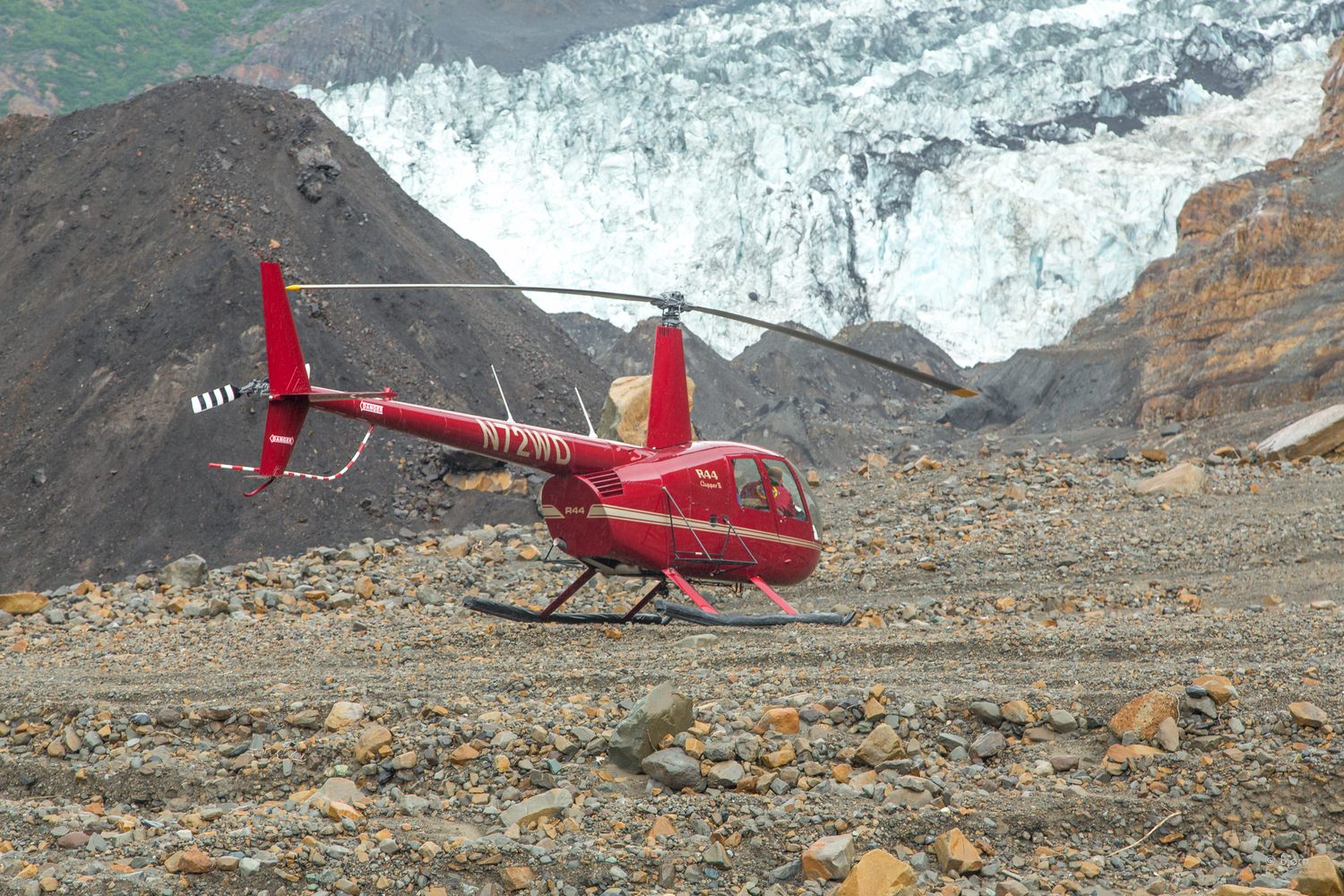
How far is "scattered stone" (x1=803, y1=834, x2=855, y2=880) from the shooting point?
383 centimetres

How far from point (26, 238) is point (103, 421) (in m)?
6.01

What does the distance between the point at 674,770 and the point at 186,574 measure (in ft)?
30.6

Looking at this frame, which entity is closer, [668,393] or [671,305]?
[671,305]

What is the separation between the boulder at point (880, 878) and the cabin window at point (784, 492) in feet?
17.5

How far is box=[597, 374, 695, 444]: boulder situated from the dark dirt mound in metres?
1.65

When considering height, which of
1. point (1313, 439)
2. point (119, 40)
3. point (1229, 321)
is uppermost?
point (119, 40)

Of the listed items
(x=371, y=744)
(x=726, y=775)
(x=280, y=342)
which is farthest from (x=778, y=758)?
(x=280, y=342)

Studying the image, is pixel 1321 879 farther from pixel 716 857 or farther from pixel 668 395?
pixel 668 395

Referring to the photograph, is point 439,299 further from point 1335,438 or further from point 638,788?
point 638,788

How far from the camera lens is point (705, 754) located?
190 inches

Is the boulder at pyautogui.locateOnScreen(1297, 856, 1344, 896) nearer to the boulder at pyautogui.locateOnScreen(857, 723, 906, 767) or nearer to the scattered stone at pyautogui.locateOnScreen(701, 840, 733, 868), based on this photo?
the boulder at pyautogui.locateOnScreen(857, 723, 906, 767)

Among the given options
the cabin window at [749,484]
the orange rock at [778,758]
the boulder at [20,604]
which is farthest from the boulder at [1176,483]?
the boulder at [20,604]

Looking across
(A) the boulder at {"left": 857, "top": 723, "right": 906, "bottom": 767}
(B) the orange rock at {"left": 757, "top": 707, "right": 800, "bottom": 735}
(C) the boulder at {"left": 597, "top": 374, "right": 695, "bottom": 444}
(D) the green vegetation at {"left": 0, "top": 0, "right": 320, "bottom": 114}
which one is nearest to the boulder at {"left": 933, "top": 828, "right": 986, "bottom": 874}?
(A) the boulder at {"left": 857, "top": 723, "right": 906, "bottom": 767}

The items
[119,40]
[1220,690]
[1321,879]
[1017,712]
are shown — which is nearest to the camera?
[1321,879]
